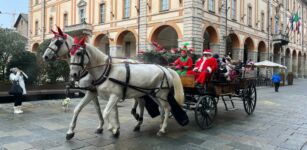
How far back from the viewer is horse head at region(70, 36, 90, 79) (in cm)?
439

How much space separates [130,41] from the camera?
29.3 metres

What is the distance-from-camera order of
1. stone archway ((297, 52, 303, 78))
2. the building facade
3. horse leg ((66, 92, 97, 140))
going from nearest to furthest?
horse leg ((66, 92, 97, 140)) < the building facade < stone archway ((297, 52, 303, 78))

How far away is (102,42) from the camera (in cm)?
3086

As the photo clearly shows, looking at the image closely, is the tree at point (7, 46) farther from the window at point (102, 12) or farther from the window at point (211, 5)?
the window at point (102, 12)

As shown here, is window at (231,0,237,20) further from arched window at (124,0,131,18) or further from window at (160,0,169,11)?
arched window at (124,0,131,18)

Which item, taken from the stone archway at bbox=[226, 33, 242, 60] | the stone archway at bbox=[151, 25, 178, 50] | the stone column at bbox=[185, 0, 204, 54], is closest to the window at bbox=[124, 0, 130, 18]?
the stone archway at bbox=[151, 25, 178, 50]

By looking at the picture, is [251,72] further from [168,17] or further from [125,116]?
[168,17]

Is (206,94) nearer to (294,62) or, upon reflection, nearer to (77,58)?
(77,58)

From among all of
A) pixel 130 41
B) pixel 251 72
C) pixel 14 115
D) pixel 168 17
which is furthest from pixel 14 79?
pixel 130 41

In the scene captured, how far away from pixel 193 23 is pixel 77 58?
1638 cm

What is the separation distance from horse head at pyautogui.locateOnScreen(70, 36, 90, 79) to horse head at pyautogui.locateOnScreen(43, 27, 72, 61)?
139 mm

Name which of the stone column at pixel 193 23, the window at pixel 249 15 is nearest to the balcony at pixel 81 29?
the stone column at pixel 193 23

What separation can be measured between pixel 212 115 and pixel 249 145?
163 centimetres

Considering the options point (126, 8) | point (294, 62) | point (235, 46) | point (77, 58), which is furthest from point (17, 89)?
point (294, 62)
